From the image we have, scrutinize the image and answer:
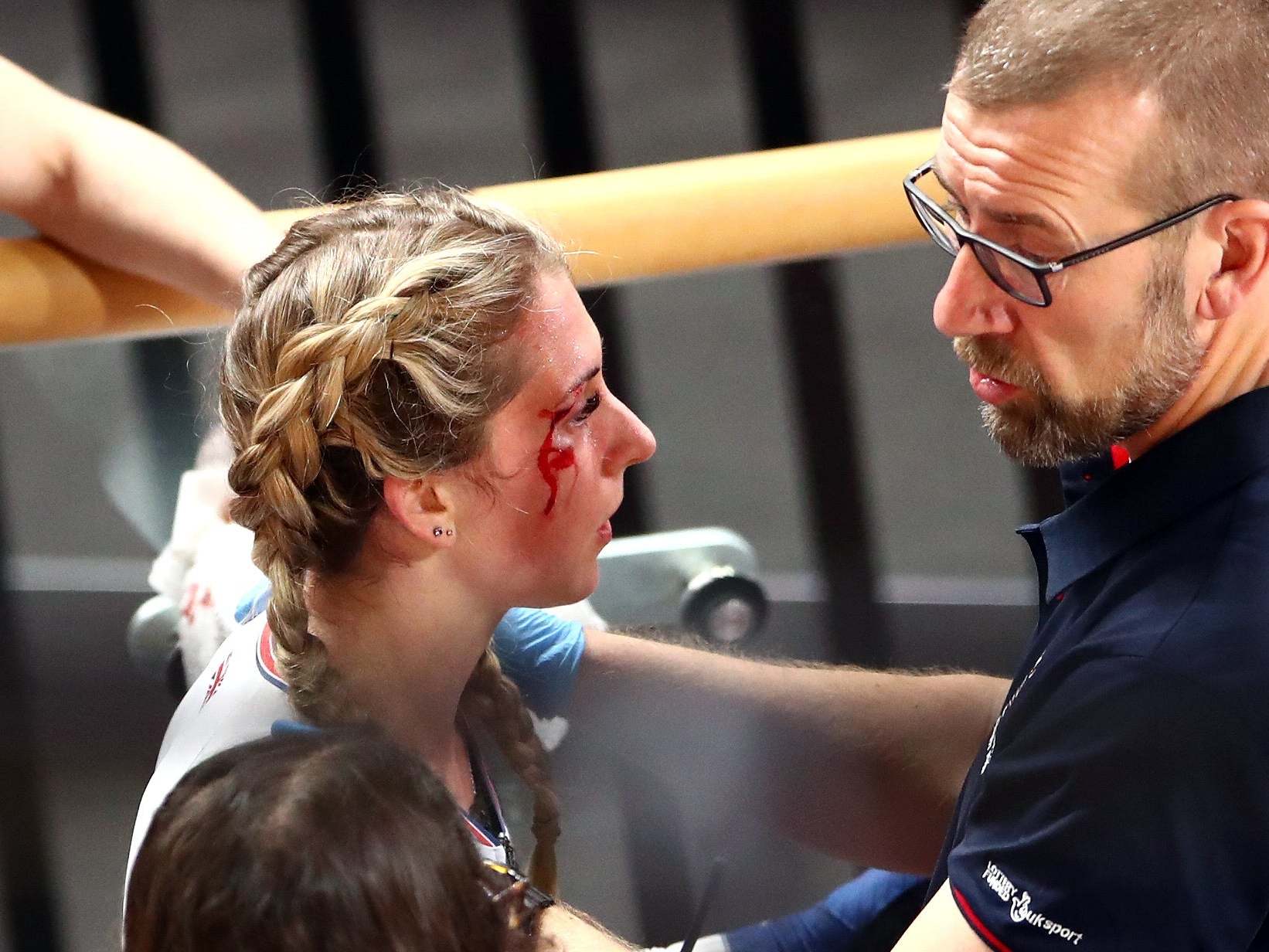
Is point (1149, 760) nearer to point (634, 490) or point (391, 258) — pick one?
point (391, 258)

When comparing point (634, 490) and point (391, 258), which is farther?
point (634, 490)

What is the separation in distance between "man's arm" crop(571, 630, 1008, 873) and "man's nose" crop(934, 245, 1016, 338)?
34 centimetres

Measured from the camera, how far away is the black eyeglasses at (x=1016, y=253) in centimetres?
74

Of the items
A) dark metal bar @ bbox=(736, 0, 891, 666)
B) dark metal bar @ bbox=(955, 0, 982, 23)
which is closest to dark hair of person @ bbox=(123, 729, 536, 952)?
dark metal bar @ bbox=(736, 0, 891, 666)

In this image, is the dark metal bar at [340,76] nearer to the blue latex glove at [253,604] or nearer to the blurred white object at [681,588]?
the blurred white object at [681,588]

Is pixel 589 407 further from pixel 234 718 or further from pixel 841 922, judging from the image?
pixel 841 922

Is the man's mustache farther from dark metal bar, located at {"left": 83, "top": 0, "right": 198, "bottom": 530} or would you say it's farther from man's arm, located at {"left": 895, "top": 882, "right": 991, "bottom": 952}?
dark metal bar, located at {"left": 83, "top": 0, "right": 198, "bottom": 530}

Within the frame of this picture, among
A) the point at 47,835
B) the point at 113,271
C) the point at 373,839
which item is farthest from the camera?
the point at 47,835

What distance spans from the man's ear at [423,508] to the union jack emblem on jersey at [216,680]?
17 cm

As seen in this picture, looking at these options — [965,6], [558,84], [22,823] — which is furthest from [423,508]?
[965,6]

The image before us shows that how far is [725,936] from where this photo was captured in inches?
42.8

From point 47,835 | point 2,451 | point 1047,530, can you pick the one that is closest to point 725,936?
point 1047,530

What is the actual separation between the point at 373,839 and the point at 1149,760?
1.28 ft

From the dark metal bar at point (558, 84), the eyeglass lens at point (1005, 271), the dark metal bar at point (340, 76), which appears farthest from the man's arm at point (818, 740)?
the dark metal bar at point (340, 76)
